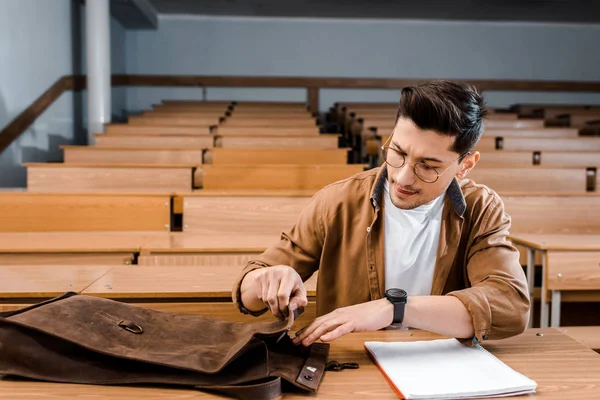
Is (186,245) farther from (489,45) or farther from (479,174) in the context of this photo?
(489,45)

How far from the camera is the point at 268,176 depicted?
6.71ft

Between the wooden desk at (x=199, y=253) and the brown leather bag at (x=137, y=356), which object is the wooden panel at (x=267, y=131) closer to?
the wooden desk at (x=199, y=253)

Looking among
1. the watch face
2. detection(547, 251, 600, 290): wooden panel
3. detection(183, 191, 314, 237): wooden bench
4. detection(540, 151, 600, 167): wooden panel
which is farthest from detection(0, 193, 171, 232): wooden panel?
detection(540, 151, 600, 167): wooden panel

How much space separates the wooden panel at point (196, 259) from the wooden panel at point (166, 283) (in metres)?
0.24

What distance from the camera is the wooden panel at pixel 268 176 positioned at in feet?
6.64

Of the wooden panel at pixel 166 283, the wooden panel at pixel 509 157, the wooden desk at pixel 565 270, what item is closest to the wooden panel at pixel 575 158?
the wooden panel at pixel 509 157

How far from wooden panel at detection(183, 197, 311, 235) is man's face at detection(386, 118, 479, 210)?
969 mm

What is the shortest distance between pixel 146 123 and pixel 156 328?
289cm

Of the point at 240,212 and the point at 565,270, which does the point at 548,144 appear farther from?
the point at 240,212

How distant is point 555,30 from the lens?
15.2 feet

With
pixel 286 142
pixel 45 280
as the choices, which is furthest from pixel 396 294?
pixel 286 142

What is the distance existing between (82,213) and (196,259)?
1.74 feet

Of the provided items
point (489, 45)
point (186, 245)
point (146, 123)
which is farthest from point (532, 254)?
point (489, 45)

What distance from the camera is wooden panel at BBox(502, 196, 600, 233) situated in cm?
173
